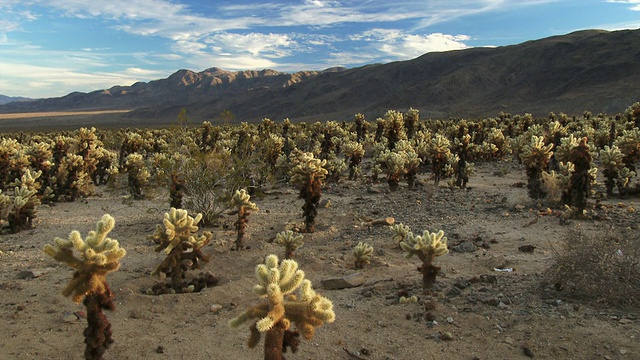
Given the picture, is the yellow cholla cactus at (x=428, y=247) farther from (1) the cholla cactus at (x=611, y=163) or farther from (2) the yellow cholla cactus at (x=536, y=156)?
(1) the cholla cactus at (x=611, y=163)

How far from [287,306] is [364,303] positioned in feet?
10.1

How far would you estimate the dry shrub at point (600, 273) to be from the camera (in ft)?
19.4

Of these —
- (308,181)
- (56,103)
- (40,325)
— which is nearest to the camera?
(40,325)

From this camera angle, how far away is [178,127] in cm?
1435

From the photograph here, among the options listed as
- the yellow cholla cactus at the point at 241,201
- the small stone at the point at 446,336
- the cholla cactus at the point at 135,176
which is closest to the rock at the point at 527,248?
the small stone at the point at 446,336

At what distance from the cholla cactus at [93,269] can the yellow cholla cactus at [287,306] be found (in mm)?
1751

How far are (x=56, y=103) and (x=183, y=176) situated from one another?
223 m

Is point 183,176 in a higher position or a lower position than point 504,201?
higher

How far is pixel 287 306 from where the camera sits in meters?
4.14

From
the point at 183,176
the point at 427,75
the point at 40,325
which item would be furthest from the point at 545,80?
the point at 40,325

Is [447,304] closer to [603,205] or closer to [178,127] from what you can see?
[603,205]

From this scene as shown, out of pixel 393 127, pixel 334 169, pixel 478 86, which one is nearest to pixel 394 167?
pixel 334 169

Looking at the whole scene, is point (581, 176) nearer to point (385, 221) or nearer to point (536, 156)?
point (536, 156)


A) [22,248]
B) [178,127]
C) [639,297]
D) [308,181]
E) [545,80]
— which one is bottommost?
[22,248]
